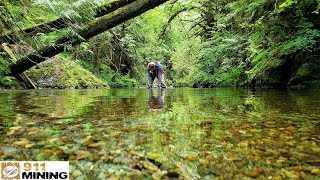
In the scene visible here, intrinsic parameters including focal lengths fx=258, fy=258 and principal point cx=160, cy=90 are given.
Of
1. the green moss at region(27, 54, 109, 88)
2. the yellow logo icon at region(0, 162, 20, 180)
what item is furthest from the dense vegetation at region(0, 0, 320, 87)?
the yellow logo icon at region(0, 162, 20, 180)

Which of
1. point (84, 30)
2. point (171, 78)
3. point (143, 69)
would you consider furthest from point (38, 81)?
point (171, 78)

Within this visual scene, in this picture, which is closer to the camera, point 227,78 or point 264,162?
point 264,162

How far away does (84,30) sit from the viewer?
620cm

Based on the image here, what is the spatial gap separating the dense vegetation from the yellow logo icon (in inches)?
157

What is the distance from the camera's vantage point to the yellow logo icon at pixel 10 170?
1.02 meters

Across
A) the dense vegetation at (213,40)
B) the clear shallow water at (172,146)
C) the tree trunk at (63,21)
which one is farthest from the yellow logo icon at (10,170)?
the tree trunk at (63,21)

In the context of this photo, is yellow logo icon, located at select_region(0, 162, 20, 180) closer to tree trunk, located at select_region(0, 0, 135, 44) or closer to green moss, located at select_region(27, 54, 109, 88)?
tree trunk, located at select_region(0, 0, 135, 44)

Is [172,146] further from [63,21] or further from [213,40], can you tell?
Result: [213,40]

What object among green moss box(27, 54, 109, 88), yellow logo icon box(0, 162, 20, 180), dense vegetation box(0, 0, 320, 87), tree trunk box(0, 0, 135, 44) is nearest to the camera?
yellow logo icon box(0, 162, 20, 180)

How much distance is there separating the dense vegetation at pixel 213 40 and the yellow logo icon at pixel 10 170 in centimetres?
399

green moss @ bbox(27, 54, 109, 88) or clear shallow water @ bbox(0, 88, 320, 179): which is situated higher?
green moss @ bbox(27, 54, 109, 88)

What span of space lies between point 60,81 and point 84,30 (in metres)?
6.24

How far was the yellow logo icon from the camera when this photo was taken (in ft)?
3.34

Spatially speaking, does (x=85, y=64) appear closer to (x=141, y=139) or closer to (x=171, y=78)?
(x=171, y=78)
